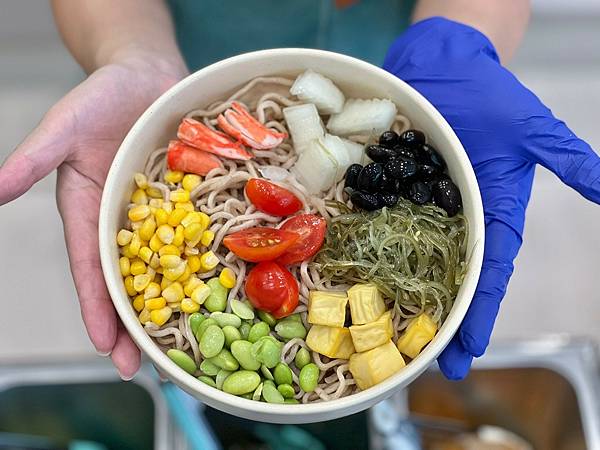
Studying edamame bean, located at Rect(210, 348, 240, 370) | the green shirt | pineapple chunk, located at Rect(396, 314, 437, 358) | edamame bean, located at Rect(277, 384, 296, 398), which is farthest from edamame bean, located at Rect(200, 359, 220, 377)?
the green shirt

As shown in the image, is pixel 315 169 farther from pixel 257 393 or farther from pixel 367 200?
pixel 257 393

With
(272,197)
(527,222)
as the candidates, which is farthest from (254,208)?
(527,222)

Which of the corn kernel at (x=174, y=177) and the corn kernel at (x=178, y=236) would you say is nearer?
the corn kernel at (x=178, y=236)

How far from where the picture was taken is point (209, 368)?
1.25 m

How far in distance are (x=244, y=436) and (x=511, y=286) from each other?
966mm

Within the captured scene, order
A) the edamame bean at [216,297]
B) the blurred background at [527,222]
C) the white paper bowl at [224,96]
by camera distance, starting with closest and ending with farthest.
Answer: the white paper bowl at [224,96], the edamame bean at [216,297], the blurred background at [527,222]

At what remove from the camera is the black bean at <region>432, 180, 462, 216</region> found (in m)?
1.30

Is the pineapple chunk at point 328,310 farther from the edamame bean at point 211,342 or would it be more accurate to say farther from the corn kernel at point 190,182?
the corn kernel at point 190,182

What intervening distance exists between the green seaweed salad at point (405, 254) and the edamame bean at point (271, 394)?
223 millimetres

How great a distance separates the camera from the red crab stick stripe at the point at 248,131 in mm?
1404

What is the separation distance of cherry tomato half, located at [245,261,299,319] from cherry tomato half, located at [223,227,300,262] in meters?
0.02

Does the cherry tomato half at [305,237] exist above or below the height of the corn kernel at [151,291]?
above

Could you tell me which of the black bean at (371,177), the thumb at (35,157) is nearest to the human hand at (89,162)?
the thumb at (35,157)

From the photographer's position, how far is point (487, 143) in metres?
1.43
